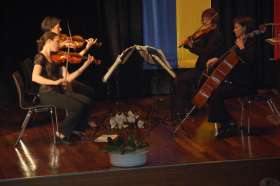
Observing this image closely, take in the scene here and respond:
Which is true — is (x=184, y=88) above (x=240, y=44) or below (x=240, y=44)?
below

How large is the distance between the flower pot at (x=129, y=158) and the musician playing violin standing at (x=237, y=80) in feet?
3.85

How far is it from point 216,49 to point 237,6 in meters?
2.03

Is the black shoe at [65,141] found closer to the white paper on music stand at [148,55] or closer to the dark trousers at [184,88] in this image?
the white paper on music stand at [148,55]

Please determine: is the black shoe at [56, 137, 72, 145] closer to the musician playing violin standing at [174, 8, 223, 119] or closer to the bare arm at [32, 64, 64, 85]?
the bare arm at [32, 64, 64, 85]

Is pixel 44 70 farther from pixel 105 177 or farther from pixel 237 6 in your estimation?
pixel 237 6

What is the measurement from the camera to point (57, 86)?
7.35m

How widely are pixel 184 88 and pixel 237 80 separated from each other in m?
1.02

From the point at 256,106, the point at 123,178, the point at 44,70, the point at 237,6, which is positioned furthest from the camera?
the point at 237,6

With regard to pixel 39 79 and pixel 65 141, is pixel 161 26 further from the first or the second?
pixel 39 79

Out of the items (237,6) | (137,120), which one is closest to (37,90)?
(137,120)

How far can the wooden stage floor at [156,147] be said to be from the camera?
6.48 m

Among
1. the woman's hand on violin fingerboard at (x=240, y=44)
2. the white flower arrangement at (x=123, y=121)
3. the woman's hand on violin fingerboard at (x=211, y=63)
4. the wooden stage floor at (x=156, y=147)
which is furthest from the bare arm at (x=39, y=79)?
the woman's hand on violin fingerboard at (x=240, y=44)

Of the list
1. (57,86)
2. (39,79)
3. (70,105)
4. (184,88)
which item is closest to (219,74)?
(184,88)

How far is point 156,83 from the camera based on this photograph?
9852mm
